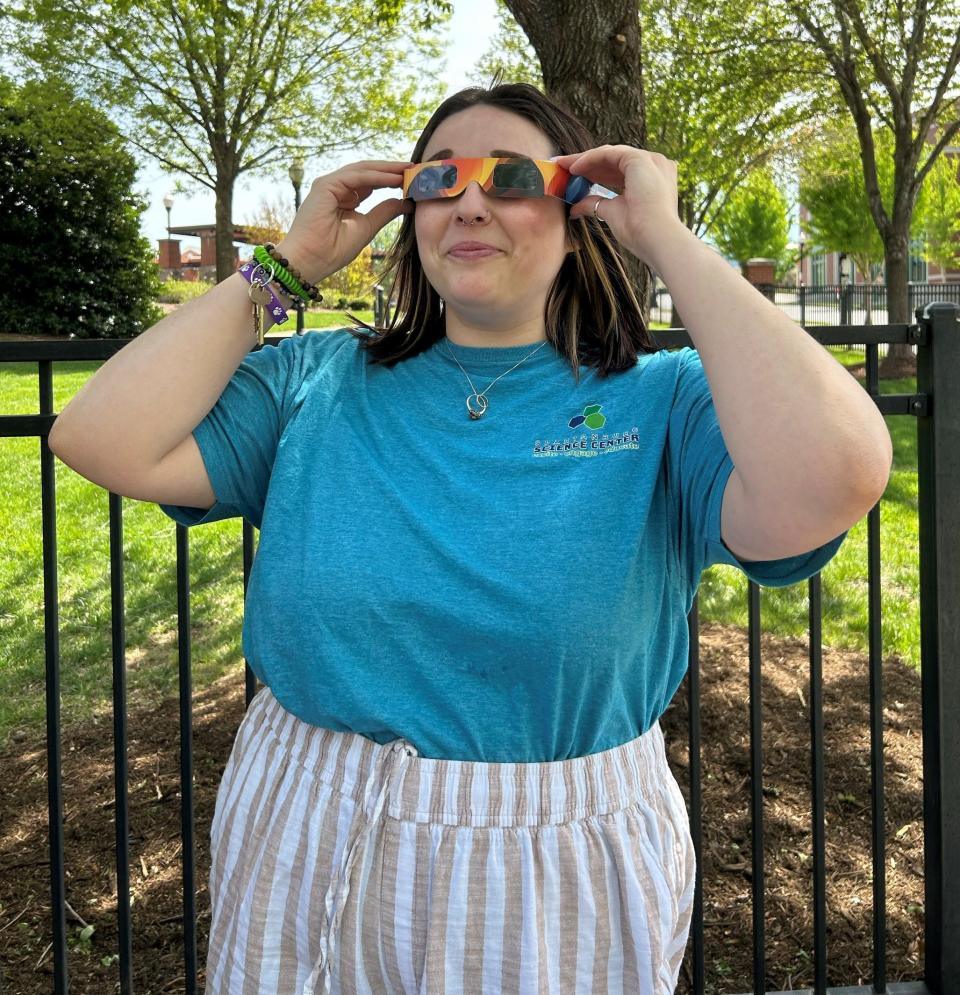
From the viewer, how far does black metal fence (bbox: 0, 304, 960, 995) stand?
7.84ft

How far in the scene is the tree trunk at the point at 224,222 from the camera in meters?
17.9

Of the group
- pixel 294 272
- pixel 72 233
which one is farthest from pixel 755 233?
pixel 294 272

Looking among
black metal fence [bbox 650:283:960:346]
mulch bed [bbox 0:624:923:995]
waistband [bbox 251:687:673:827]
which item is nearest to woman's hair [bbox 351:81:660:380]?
waistband [bbox 251:687:673:827]

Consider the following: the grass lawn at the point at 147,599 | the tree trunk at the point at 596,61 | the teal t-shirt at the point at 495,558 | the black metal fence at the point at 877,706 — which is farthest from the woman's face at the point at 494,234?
the grass lawn at the point at 147,599

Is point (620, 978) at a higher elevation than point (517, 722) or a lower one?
lower

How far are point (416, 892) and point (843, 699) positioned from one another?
128 inches

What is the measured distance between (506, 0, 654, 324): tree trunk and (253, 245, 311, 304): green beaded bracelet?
2.11 meters

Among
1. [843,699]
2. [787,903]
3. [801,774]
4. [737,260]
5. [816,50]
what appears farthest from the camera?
[737,260]

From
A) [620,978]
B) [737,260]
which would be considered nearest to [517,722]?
[620,978]

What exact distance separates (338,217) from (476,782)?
99 centimetres

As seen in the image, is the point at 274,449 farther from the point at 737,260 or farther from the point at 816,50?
the point at 737,260

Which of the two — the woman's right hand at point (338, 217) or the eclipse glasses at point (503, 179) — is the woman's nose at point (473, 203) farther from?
the woman's right hand at point (338, 217)

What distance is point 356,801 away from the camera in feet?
4.87

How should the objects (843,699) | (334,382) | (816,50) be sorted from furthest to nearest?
(816,50) → (843,699) → (334,382)
